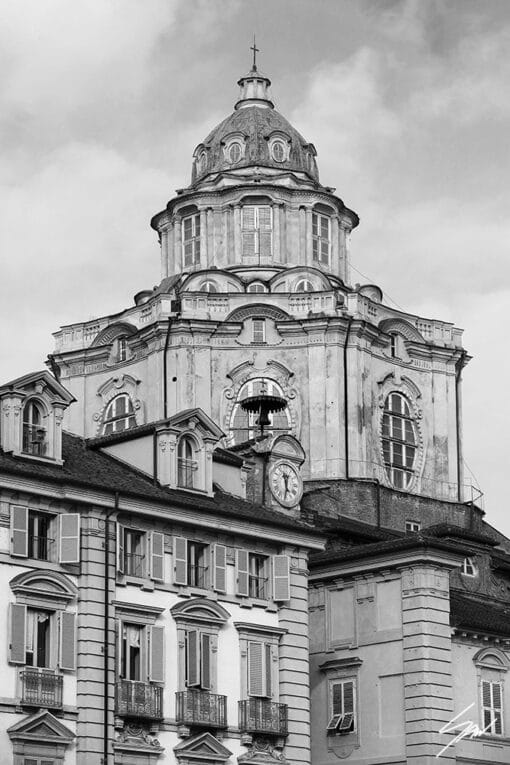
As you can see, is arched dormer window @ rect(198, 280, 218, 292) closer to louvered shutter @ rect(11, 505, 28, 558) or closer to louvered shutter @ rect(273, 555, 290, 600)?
louvered shutter @ rect(273, 555, 290, 600)

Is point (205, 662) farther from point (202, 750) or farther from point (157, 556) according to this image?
point (157, 556)

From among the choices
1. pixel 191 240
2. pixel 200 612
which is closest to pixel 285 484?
pixel 200 612

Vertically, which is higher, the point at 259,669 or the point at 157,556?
the point at 157,556

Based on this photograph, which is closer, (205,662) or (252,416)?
(205,662)

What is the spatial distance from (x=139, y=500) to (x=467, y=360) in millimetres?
50038

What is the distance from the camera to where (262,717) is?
6738 centimetres

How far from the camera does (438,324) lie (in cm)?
11212

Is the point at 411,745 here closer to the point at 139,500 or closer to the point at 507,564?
the point at 139,500

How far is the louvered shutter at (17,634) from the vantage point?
6119 cm

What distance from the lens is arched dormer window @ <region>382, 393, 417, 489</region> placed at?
10738 cm

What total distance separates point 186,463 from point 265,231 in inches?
1741

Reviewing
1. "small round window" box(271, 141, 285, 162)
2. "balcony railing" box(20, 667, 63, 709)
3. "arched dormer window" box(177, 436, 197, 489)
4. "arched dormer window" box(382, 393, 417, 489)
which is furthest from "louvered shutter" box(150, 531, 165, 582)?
"small round window" box(271, 141, 285, 162)

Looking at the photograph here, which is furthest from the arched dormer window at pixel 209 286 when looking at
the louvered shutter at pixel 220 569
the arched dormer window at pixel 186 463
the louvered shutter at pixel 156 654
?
the louvered shutter at pixel 156 654

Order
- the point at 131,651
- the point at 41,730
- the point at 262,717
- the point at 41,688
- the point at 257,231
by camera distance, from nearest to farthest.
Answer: the point at 41,730 < the point at 41,688 < the point at 131,651 < the point at 262,717 < the point at 257,231
